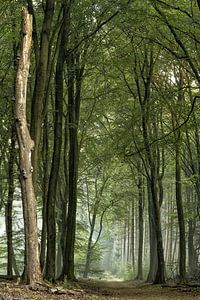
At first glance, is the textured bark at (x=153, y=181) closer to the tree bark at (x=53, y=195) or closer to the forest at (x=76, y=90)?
the forest at (x=76, y=90)

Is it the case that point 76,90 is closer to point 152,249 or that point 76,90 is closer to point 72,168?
point 72,168

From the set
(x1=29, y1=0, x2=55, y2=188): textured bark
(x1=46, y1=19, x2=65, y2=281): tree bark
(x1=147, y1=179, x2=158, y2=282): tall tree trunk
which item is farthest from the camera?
(x1=147, y1=179, x2=158, y2=282): tall tree trunk

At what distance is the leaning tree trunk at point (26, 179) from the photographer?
7.34 metres

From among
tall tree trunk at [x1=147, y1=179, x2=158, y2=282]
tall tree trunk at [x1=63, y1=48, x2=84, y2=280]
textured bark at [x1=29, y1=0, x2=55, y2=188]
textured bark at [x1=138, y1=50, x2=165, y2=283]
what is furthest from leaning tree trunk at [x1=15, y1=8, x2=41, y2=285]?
→ tall tree trunk at [x1=147, y1=179, x2=158, y2=282]

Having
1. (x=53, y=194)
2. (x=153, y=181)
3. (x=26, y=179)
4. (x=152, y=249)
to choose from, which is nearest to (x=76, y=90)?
(x=153, y=181)

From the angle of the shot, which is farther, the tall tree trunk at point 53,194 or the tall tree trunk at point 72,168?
the tall tree trunk at point 72,168

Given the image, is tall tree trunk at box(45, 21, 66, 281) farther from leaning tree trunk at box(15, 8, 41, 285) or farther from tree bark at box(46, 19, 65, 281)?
leaning tree trunk at box(15, 8, 41, 285)

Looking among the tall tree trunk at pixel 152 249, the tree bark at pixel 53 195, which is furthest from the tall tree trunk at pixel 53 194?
the tall tree trunk at pixel 152 249

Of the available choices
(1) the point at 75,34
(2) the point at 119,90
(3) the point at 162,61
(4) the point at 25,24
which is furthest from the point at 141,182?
(4) the point at 25,24

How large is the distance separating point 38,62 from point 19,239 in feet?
64.1

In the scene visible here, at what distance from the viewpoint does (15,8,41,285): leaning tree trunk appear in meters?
7.34

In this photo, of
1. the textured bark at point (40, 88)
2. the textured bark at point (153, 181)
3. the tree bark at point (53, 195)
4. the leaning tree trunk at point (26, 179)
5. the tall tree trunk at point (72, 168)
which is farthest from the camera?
the textured bark at point (153, 181)

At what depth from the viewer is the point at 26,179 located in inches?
292

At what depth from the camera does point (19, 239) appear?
93.7 ft
